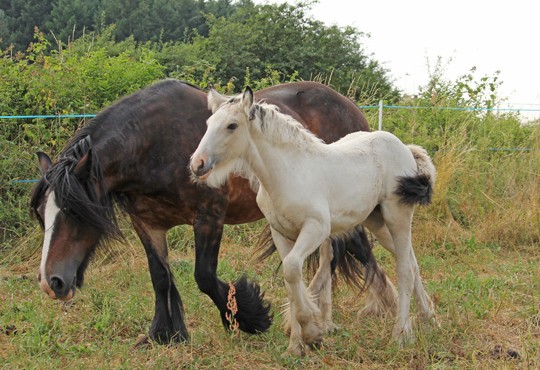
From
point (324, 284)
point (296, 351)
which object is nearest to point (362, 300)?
point (324, 284)

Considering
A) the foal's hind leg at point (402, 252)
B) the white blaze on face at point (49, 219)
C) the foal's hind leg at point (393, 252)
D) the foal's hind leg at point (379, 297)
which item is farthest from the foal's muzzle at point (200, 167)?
the foal's hind leg at point (379, 297)

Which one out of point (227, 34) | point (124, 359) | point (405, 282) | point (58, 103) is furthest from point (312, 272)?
point (227, 34)

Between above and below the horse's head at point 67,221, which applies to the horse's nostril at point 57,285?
below

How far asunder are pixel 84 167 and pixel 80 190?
0.16 metres

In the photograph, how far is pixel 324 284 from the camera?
213 inches

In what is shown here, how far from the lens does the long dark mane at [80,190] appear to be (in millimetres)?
4227

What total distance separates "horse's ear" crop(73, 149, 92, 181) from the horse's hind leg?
1911 mm

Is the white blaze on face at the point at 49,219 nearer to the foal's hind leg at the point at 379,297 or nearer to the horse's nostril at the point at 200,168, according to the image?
the horse's nostril at the point at 200,168

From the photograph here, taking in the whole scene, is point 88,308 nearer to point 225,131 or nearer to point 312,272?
point 312,272

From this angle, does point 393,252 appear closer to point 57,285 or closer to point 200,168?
point 200,168

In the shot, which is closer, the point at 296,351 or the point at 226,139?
the point at 226,139

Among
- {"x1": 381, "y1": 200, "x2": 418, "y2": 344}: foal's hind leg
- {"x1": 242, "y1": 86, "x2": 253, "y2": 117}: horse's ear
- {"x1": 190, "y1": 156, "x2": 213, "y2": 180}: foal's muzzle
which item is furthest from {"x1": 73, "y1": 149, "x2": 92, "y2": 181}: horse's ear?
{"x1": 381, "y1": 200, "x2": 418, "y2": 344}: foal's hind leg

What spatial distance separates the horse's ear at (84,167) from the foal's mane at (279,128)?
109cm

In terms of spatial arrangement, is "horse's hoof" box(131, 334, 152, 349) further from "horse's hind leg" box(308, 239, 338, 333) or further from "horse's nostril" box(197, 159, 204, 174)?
"horse's nostril" box(197, 159, 204, 174)
